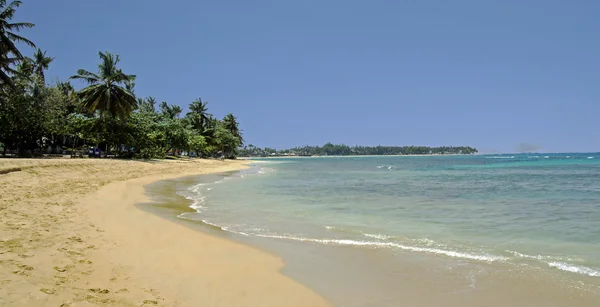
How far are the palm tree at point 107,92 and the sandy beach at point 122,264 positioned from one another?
29.0 meters

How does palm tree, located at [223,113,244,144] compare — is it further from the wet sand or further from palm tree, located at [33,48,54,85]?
the wet sand

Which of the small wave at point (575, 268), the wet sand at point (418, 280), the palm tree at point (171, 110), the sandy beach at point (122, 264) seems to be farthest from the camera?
the palm tree at point (171, 110)

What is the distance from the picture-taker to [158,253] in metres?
6.42

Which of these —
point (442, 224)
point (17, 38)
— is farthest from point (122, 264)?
point (17, 38)

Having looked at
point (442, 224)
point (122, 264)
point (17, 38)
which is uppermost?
point (17, 38)

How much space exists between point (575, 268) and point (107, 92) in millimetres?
38609

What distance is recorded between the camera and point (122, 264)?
554 cm

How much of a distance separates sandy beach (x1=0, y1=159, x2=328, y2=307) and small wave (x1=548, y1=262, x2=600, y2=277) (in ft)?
13.6

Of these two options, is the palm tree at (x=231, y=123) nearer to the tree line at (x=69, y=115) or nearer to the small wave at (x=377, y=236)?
the tree line at (x=69, y=115)

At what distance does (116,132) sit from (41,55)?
27714 millimetres

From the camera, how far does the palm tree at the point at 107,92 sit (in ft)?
118

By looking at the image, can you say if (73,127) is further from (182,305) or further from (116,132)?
(182,305)

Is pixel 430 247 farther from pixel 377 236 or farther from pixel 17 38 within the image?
pixel 17 38

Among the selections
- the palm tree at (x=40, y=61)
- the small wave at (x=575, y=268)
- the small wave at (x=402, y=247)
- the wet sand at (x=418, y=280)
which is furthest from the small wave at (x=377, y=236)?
the palm tree at (x=40, y=61)
